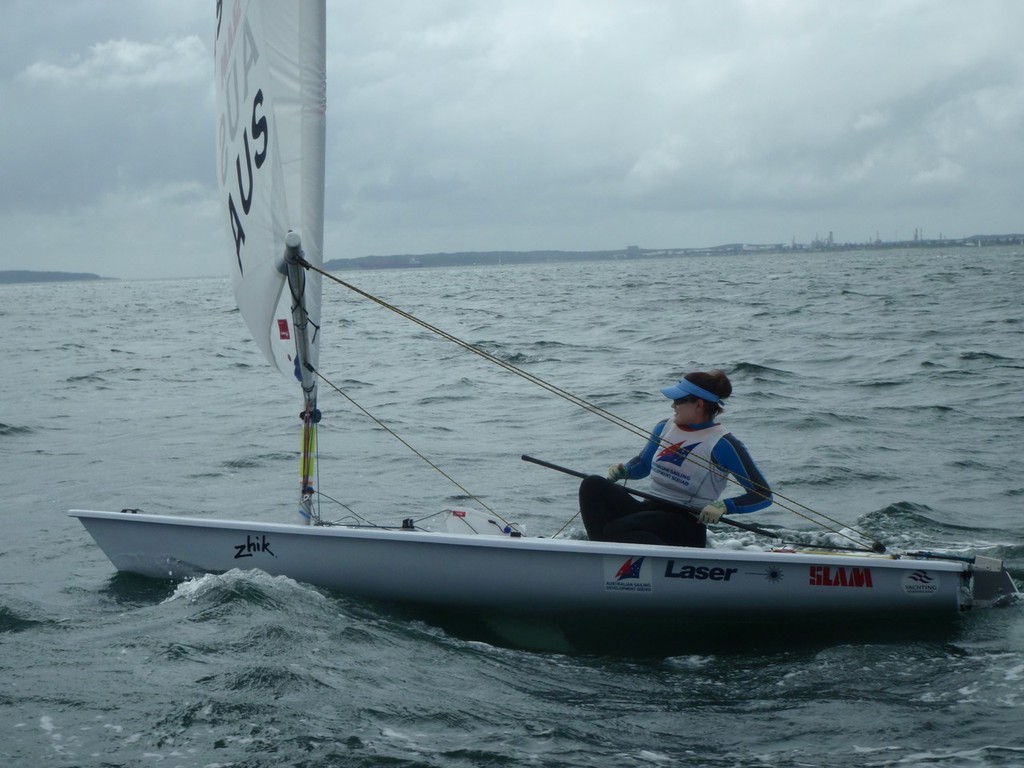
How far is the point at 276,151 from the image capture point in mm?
4152

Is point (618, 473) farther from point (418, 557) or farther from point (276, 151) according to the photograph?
point (276, 151)

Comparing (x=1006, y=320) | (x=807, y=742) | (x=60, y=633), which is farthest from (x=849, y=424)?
(x=1006, y=320)

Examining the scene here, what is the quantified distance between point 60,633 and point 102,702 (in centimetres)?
88

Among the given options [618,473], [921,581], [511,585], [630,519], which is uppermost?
[618,473]

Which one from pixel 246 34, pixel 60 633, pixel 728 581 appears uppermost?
pixel 246 34

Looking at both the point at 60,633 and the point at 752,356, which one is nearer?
the point at 60,633

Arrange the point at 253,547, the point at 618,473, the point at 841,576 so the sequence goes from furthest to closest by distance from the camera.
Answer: the point at 618,473, the point at 253,547, the point at 841,576

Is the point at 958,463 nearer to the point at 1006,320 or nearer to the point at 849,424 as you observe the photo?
the point at 849,424

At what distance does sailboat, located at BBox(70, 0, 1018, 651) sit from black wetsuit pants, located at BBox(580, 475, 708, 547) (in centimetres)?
23

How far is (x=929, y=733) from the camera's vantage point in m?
3.17

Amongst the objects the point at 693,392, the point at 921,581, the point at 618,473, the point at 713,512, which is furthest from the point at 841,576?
the point at 618,473

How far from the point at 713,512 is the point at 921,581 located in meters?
0.82

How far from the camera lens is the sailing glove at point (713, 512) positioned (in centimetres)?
409

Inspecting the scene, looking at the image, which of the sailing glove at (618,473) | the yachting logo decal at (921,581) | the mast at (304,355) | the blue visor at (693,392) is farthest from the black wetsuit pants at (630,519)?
the mast at (304,355)
